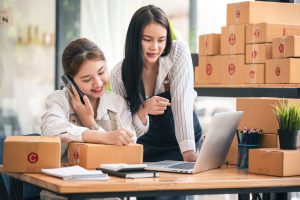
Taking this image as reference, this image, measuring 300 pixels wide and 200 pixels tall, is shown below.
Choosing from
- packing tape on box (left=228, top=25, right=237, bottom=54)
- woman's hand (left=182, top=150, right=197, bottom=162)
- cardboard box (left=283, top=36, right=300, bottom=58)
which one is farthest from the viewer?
packing tape on box (left=228, top=25, right=237, bottom=54)

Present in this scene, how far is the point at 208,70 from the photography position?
4699 millimetres

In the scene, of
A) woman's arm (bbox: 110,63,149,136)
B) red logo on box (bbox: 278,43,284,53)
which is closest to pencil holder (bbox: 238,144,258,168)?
woman's arm (bbox: 110,63,149,136)

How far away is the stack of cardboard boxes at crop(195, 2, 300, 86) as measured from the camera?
4148mm

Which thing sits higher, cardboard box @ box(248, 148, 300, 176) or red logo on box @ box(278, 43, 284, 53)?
red logo on box @ box(278, 43, 284, 53)

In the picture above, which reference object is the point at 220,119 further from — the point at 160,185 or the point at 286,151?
the point at 160,185

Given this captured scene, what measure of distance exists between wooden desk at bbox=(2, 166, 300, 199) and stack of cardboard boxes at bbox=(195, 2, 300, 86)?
4.54 feet

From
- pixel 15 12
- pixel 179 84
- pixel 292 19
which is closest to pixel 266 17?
pixel 292 19

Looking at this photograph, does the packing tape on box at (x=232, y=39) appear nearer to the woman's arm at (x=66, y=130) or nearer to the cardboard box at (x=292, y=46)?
the cardboard box at (x=292, y=46)

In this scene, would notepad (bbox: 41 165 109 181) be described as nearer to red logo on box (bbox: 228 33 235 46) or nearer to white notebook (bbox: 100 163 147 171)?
white notebook (bbox: 100 163 147 171)

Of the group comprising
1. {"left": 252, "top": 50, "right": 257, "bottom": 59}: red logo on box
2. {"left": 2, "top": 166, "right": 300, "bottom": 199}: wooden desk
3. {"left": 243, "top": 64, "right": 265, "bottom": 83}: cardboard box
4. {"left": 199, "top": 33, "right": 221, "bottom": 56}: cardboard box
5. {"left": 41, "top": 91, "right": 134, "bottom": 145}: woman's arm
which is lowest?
{"left": 2, "top": 166, "right": 300, "bottom": 199}: wooden desk

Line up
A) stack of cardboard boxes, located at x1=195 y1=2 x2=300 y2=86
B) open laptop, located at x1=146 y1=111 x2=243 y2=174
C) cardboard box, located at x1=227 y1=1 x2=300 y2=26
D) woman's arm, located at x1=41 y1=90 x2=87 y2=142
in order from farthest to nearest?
1. cardboard box, located at x1=227 y1=1 x2=300 y2=26
2. stack of cardboard boxes, located at x1=195 y1=2 x2=300 y2=86
3. woman's arm, located at x1=41 y1=90 x2=87 y2=142
4. open laptop, located at x1=146 y1=111 x2=243 y2=174

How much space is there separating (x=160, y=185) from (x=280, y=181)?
518 mm

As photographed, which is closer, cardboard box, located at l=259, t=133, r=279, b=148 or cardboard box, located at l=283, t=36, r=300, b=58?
cardboard box, located at l=259, t=133, r=279, b=148

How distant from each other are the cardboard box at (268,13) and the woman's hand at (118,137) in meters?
1.78
